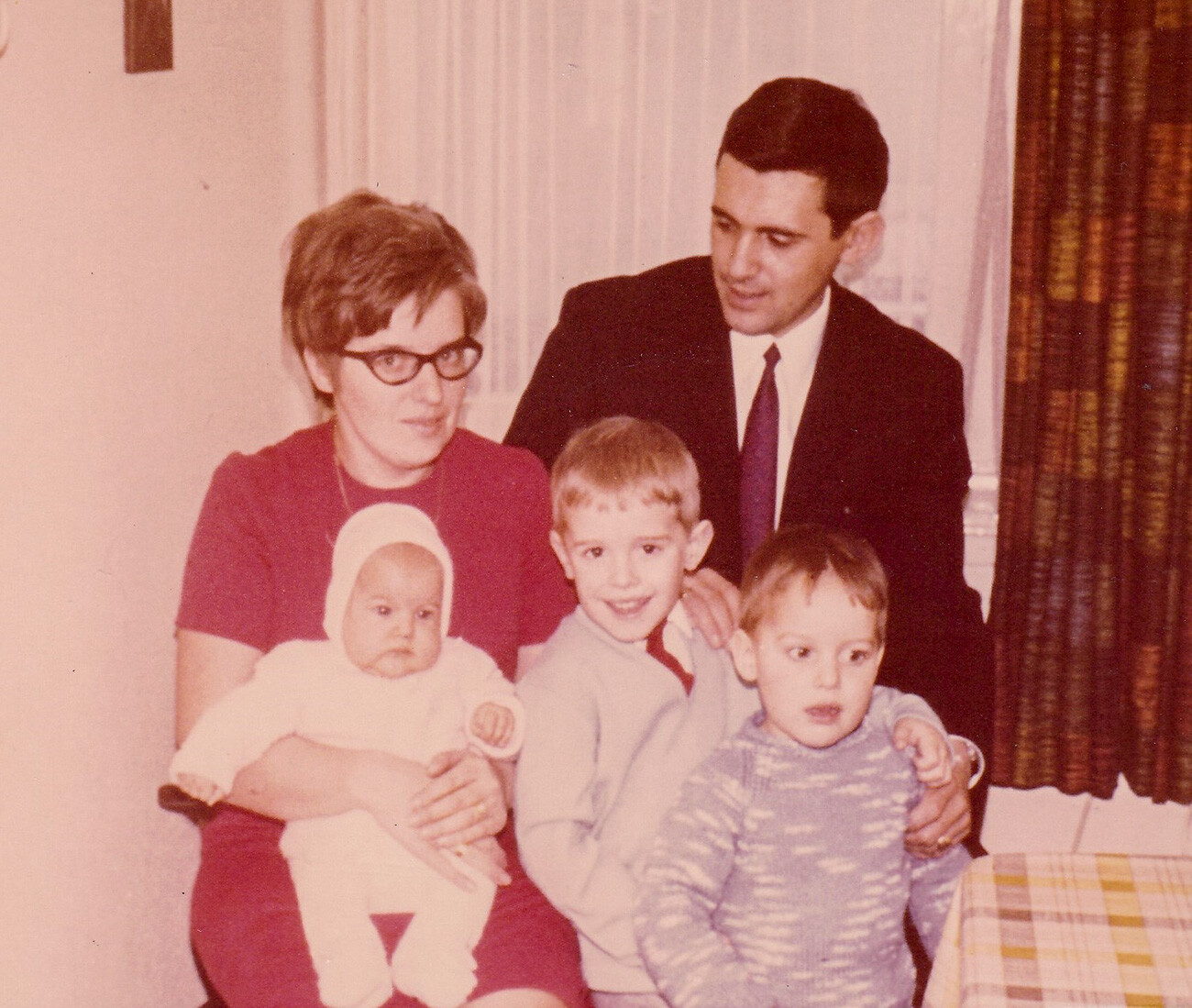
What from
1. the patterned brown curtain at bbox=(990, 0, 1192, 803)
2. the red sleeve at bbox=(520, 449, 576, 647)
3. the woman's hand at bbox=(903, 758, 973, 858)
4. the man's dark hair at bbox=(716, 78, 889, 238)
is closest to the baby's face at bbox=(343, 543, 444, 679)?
the red sleeve at bbox=(520, 449, 576, 647)

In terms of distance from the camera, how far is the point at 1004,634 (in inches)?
123

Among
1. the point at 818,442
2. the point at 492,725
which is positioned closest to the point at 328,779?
the point at 492,725

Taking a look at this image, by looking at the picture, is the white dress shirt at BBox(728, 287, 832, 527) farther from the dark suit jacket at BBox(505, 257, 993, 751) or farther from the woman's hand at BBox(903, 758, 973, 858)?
the woman's hand at BBox(903, 758, 973, 858)

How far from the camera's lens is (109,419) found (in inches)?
80.1

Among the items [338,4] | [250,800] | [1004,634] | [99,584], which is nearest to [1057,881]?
[250,800]

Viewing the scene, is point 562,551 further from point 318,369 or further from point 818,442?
point 818,442

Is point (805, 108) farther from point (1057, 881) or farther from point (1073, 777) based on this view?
point (1073, 777)

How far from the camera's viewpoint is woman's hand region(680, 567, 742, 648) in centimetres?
199

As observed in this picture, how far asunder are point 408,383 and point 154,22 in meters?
0.74

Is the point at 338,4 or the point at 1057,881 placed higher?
the point at 338,4

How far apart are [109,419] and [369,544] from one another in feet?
1.69

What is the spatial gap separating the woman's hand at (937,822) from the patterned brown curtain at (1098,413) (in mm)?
1259

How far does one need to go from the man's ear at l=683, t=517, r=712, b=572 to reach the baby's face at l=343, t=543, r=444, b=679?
37 centimetres

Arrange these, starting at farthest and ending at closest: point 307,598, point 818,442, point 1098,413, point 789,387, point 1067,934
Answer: point 1098,413 < point 789,387 < point 818,442 < point 307,598 < point 1067,934
